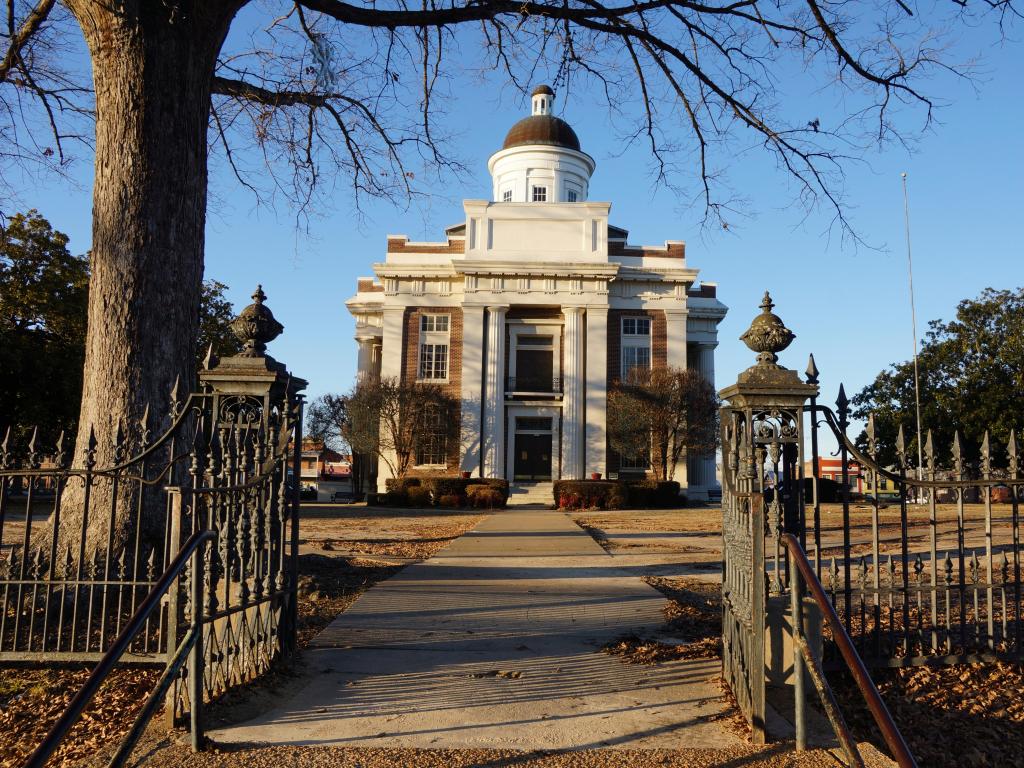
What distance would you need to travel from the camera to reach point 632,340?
134 ft

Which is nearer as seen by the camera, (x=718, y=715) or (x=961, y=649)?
(x=718, y=715)

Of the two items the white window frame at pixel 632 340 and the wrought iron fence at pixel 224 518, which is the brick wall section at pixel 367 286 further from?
the wrought iron fence at pixel 224 518

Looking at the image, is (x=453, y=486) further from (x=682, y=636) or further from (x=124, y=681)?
(x=124, y=681)

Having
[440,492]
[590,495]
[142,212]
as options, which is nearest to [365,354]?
[440,492]

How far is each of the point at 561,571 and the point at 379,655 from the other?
484 centimetres

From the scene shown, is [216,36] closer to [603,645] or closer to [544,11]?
[544,11]

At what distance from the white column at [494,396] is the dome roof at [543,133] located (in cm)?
1246

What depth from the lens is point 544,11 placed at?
9047 mm

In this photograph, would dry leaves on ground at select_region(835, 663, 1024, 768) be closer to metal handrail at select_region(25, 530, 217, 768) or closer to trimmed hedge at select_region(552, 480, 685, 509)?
metal handrail at select_region(25, 530, 217, 768)

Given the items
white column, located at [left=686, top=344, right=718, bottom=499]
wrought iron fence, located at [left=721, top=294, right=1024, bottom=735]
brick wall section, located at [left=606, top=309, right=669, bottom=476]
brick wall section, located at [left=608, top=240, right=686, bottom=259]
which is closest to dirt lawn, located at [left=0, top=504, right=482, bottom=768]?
wrought iron fence, located at [left=721, top=294, right=1024, bottom=735]

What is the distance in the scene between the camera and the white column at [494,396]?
3841 centimetres

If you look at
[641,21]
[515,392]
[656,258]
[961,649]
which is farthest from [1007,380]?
[961,649]

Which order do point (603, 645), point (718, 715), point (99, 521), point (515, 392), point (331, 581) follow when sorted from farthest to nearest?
point (515, 392), point (331, 581), point (99, 521), point (603, 645), point (718, 715)

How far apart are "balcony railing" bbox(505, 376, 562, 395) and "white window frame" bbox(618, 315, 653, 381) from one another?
336 centimetres
